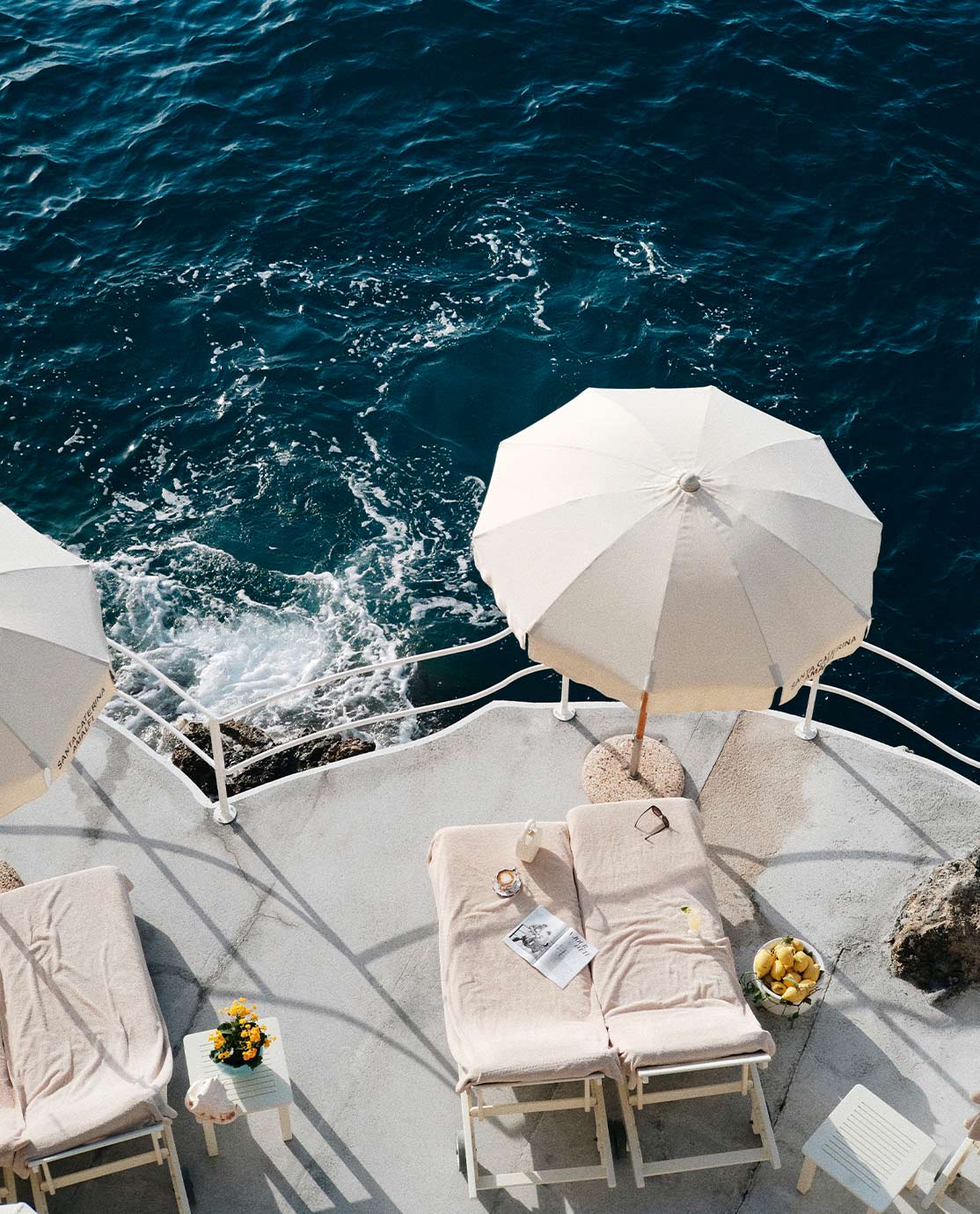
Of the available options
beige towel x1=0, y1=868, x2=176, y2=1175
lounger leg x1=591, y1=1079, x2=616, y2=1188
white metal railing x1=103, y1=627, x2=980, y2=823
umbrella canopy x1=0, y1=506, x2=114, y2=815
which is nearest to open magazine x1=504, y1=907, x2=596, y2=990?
lounger leg x1=591, y1=1079, x2=616, y2=1188

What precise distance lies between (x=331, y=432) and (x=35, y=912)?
1068 centimetres

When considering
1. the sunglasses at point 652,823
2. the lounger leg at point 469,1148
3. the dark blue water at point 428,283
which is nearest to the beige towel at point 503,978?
the lounger leg at point 469,1148

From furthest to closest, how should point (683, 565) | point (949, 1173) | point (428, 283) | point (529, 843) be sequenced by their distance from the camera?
point (428, 283), point (529, 843), point (683, 565), point (949, 1173)

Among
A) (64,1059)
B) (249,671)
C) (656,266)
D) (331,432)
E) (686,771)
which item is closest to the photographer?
(64,1059)

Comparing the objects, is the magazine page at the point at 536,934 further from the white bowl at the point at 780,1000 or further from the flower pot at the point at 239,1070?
the flower pot at the point at 239,1070

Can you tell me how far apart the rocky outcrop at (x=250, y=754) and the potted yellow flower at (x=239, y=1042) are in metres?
4.60

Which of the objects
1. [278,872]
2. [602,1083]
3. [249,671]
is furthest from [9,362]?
[602,1083]

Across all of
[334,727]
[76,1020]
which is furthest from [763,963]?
[76,1020]

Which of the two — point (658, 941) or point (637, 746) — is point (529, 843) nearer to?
point (658, 941)

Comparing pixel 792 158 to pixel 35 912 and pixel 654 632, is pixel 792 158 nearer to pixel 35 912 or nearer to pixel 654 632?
pixel 654 632

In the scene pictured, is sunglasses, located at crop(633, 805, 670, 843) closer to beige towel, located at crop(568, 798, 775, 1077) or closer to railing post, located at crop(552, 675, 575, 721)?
beige towel, located at crop(568, 798, 775, 1077)

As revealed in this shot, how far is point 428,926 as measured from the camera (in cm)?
1054

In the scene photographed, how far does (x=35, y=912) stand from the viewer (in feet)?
31.7

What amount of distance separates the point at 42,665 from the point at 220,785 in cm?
249
